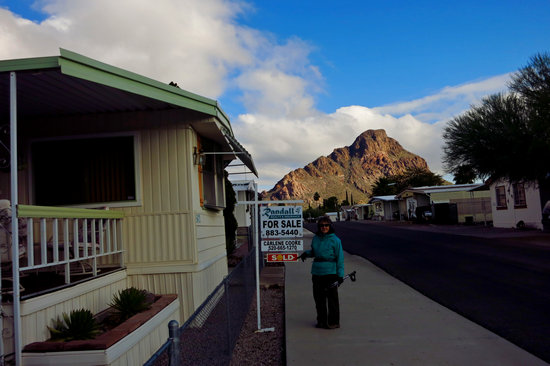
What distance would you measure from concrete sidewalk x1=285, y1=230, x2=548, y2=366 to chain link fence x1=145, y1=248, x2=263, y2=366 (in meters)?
0.81

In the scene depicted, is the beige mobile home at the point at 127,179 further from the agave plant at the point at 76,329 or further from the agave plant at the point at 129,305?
the agave plant at the point at 76,329

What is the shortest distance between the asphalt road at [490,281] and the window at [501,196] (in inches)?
470

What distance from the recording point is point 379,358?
5.30 m

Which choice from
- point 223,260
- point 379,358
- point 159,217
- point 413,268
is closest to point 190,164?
point 159,217

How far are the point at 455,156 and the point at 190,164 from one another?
15.8 metres

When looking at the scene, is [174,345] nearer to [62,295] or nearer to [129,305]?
[62,295]

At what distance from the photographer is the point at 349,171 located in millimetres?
178125

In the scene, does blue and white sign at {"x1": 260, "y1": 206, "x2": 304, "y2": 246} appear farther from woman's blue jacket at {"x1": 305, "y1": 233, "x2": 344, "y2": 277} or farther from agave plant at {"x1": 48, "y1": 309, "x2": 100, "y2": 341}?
agave plant at {"x1": 48, "y1": 309, "x2": 100, "y2": 341}

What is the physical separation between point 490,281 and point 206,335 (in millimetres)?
7695

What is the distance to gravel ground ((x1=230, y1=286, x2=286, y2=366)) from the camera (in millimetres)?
5695

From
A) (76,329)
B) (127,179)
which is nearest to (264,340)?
(76,329)

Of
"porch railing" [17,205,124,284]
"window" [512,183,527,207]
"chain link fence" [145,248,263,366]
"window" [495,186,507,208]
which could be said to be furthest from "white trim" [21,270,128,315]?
"window" [495,186,507,208]

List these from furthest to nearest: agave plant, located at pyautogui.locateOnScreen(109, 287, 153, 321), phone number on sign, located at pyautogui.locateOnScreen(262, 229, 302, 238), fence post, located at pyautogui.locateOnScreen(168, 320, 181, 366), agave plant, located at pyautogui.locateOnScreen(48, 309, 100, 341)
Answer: phone number on sign, located at pyautogui.locateOnScreen(262, 229, 302, 238) → agave plant, located at pyautogui.locateOnScreen(109, 287, 153, 321) → agave plant, located at pyautogui.locateOnScreen(48, 309, 100, 341) → fence post, located at pyautogui.locateOnScreen(168, 320, 181, 366)

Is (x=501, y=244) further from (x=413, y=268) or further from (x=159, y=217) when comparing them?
(x=159, y=217)
